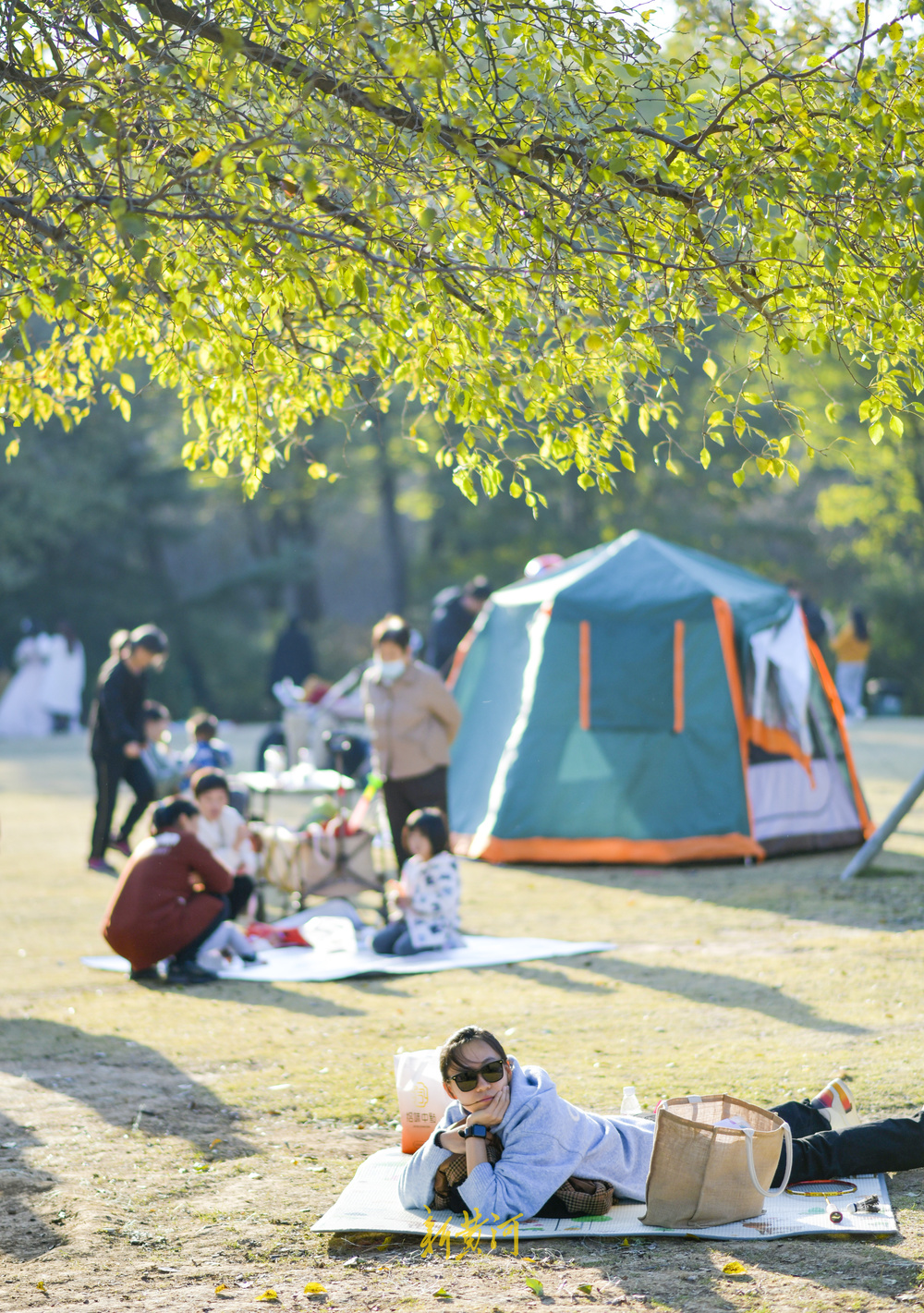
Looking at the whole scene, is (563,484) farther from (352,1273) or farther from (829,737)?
(352,1273)

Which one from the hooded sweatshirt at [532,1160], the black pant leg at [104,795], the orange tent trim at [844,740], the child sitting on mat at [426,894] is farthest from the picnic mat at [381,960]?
the orange tent trim at [844,740]

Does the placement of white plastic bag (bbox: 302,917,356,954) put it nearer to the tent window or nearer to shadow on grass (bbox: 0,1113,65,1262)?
the tent window

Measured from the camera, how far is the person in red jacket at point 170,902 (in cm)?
707

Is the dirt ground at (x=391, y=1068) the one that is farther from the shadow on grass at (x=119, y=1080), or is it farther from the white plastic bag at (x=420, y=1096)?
the white plastic bag at (x=420, y=1096)

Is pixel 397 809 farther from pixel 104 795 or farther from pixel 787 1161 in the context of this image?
pixel 787 1161

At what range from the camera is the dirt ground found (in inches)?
145

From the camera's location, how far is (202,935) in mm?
7301

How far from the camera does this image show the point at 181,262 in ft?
14.3

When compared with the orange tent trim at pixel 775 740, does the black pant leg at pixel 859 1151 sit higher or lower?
lower

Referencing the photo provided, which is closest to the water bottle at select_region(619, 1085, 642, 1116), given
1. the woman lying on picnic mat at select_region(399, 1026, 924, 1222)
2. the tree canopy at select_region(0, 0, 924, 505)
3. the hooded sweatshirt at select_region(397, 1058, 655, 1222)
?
the woman lying on picnic mat at select_region(399, 1026, 924, 1222)

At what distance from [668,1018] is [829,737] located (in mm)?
4893

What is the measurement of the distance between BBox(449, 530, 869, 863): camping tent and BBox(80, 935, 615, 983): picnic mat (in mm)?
2436

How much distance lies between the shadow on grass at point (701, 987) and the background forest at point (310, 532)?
1798cm

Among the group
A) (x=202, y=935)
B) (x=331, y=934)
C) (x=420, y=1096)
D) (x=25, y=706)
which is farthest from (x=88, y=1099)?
(x=25, y=706)
